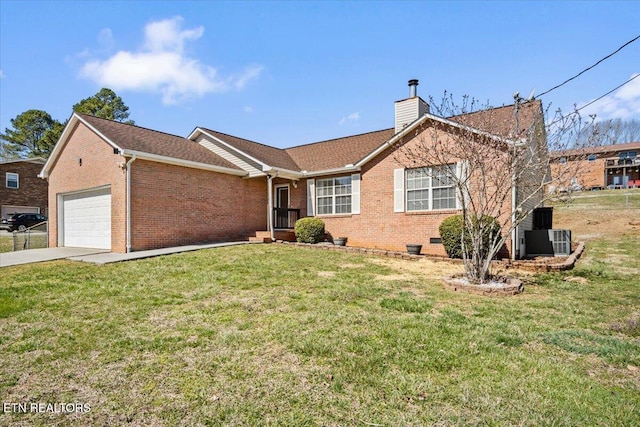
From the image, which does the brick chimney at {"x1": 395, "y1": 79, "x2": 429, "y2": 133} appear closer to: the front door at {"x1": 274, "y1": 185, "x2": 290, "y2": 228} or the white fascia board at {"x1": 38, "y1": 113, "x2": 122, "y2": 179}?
the front door at {"x1": 274, "y1": 185, "x2": 290, "y2": 228}

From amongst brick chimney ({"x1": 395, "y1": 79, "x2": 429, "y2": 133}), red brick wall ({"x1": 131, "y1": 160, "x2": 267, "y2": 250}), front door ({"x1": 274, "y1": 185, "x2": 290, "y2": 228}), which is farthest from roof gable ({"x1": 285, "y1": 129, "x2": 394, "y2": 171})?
red brick wall ({"x1": 131, "y1": 160, "x2": 267, "y2": 250})

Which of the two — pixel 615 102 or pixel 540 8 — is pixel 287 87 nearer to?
pixel 540 8

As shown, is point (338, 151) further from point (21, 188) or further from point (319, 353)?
point (21, 188)

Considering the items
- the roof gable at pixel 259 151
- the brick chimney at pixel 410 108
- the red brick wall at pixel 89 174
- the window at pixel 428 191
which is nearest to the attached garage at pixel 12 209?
the red brick wall at pixel 89 174

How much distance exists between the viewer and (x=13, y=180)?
29328 mm

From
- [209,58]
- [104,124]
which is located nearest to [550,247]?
[209,58]

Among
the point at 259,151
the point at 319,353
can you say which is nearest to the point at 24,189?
the point at 259,151

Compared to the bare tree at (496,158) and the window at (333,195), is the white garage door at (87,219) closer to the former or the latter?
the window at (333,195)

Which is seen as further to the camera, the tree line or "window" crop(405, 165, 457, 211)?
the tree line

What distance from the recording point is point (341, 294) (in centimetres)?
593

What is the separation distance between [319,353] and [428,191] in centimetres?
926

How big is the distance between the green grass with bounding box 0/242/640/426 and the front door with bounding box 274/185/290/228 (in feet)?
30.1

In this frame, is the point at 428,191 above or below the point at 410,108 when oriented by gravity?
below

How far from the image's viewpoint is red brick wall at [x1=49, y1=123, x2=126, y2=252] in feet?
37.3
